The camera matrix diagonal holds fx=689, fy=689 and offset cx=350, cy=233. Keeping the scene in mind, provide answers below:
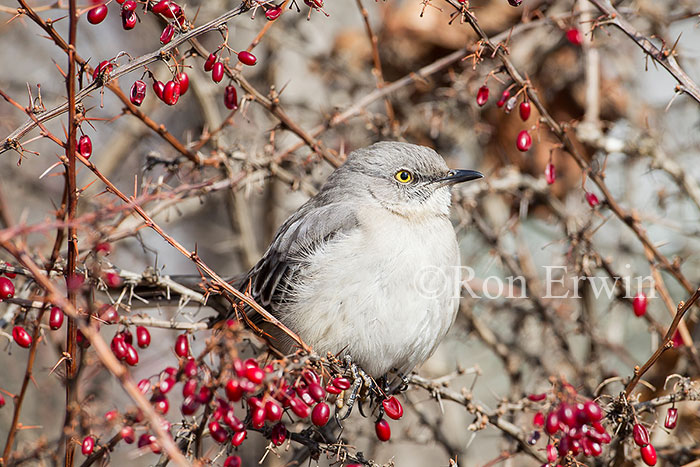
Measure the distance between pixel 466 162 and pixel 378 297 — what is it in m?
3.28

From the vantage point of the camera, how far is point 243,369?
2533 millimetres

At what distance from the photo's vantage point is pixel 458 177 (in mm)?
4570

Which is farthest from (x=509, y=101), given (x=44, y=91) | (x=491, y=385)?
(x=491, y=385)

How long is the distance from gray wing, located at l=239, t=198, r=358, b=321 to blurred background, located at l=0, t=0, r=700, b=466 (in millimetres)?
356

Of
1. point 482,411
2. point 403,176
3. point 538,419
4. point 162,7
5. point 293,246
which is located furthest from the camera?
point 403,176


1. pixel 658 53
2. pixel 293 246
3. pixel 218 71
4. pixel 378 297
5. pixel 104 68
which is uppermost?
pixel 658 53

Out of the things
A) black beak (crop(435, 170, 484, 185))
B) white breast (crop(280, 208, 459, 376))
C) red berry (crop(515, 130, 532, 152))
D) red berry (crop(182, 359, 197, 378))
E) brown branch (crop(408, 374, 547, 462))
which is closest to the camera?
red berry (crop(182, 359, 197, 378))

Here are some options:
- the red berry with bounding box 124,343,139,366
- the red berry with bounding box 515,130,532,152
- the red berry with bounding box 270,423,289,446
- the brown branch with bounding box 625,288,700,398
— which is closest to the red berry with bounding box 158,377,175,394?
the red berry with bounding box 124,343,139,366

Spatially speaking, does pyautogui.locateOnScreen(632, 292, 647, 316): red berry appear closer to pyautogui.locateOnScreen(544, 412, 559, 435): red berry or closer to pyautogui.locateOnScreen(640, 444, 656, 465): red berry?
pyautogui.locateOnScreen(640, 444, 656, 465): red berry

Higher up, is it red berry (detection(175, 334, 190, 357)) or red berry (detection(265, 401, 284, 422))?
red berry (detection(175, 334, 190, 357))

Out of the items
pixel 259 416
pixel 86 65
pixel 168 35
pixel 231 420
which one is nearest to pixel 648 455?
pixel 259 416

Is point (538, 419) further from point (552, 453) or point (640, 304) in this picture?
point (640, 304)

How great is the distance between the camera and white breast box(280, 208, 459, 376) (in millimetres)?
3938

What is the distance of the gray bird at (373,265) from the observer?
3959 mm
